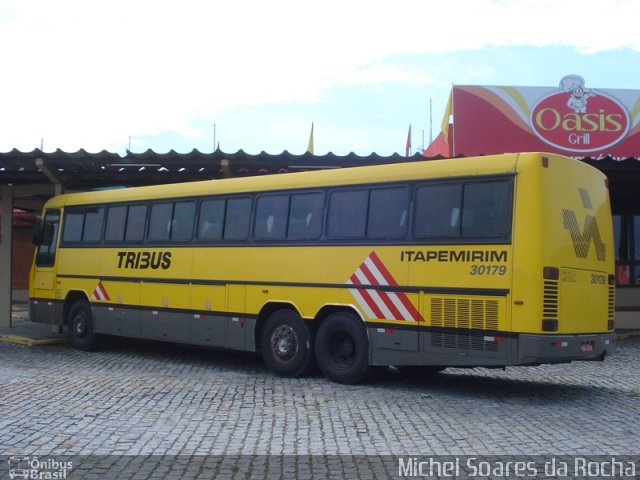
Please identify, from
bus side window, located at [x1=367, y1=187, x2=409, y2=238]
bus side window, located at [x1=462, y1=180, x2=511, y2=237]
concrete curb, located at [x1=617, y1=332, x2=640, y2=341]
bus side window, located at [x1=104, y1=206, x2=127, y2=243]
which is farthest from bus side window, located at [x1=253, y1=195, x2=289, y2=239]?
concrete curb, located at [x1=617, y1=332, x2=640, y2=341]

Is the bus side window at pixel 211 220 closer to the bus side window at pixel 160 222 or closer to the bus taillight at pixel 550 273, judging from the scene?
the bus side window at pixel 160 222

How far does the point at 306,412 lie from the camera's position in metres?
8.60

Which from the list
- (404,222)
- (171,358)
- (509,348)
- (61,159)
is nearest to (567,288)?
(509,348)

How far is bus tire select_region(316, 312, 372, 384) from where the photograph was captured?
10.4m

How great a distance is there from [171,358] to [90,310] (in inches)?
84.4

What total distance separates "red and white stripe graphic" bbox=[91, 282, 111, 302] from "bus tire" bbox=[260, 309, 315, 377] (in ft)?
14.1

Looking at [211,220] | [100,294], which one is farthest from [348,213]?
[100,294]

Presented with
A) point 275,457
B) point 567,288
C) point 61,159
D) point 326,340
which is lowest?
point 275,457

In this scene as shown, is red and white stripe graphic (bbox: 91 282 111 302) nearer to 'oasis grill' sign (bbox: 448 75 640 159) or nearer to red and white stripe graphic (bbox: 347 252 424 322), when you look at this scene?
red and white stripe graphic (bbox: 347 252 424 322)

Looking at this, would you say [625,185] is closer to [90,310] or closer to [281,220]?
[281,220]

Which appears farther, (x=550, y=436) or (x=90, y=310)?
(x=90, y=310)

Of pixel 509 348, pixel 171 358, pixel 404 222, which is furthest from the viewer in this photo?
pixel 171 358

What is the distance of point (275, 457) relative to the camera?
6555 mm

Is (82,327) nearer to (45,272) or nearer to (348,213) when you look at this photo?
(45,272)
